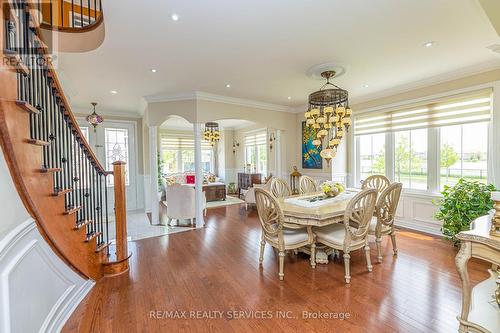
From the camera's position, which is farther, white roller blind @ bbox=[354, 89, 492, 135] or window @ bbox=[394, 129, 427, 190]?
window @ bbox=[394, 129, 427, 190]

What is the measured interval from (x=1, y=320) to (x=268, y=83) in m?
4.11

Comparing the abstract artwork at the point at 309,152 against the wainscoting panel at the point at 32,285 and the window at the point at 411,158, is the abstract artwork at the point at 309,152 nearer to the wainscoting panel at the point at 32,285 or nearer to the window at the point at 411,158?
the window at the point at 411,158

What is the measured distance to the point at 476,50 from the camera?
2969 mm

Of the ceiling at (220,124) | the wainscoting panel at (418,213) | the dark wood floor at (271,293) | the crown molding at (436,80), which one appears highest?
the ceiling at (220,124)

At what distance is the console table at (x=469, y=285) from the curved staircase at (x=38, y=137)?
104 inches

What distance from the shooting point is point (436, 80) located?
394cm

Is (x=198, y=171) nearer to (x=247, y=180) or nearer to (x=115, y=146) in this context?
(x=115, y=146)

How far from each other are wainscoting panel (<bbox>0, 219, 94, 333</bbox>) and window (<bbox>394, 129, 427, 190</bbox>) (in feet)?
17.9

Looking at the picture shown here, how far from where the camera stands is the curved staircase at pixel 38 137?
1329mm

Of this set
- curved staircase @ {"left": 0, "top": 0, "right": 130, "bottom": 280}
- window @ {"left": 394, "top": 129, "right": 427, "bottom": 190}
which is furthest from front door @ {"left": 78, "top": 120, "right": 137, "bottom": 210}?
window @ {"left": 394, "top": 129, "right": 427, "bottom": 190}

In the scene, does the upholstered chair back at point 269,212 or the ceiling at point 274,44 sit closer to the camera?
the ceiling at point 274,44

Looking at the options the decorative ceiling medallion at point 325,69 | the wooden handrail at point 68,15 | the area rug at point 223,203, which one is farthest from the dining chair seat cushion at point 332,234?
the area rug at point 223,203

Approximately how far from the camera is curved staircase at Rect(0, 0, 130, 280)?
4.36 ft

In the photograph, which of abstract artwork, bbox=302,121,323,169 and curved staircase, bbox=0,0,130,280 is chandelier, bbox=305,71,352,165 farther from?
curved staircase, bbox=0,0,130,280
